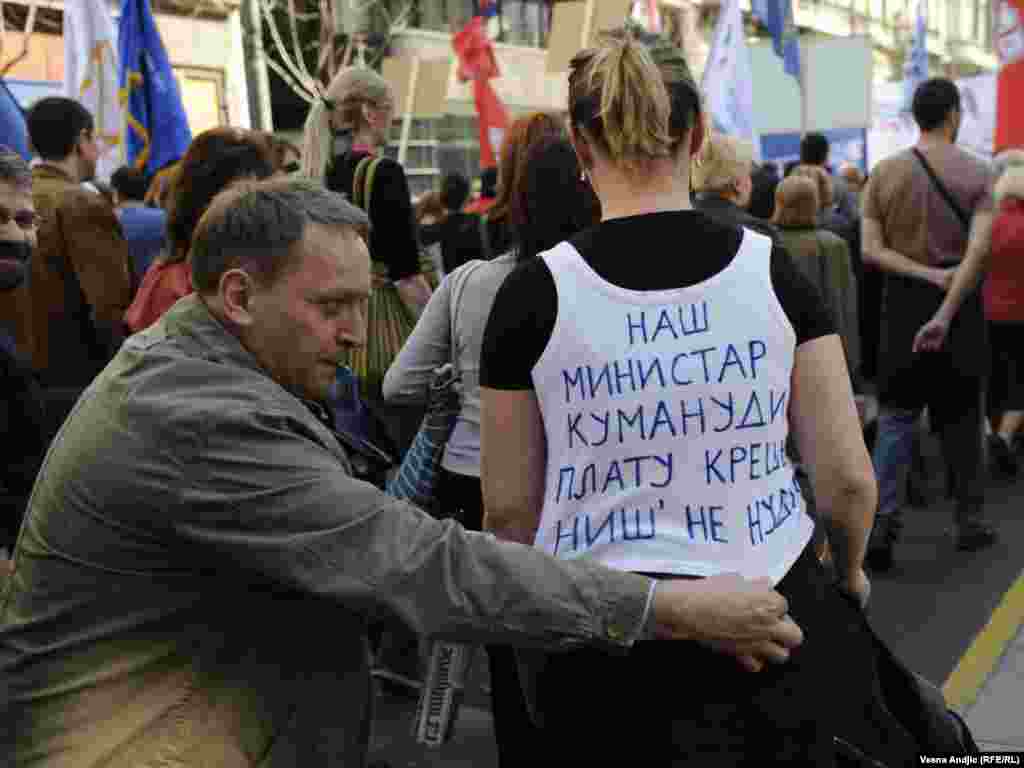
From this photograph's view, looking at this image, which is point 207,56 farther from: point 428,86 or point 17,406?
point 17,406

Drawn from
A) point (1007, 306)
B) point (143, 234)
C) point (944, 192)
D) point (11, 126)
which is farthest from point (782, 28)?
point (11, 126)

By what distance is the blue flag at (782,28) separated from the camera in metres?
14.3

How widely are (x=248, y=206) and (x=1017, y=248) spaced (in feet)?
20.9

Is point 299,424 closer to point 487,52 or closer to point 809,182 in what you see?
point 809,182

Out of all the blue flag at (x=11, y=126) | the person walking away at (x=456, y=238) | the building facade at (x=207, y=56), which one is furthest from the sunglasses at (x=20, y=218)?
the building facade at (x=207, y=56)

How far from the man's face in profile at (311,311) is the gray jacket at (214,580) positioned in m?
0.04

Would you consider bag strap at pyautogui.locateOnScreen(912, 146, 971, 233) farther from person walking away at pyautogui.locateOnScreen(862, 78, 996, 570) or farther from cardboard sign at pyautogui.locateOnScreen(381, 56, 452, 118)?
cardboard sign at pyautogui.locateOnScreen(381, 56, 452, 118)

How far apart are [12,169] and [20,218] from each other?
0.13 m

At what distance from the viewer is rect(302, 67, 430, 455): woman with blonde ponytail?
15.1 ft

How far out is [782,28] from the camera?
1446 centimetres

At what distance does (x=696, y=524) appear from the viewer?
2.03 metres

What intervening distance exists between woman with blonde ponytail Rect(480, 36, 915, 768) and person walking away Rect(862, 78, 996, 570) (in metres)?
4.16

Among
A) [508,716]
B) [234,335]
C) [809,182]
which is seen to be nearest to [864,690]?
[234,335]

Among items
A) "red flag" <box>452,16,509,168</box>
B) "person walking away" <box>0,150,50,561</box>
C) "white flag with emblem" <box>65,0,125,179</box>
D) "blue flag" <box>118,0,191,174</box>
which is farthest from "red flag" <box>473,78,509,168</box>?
"person walking away" <box>0,150,50,561</box>
